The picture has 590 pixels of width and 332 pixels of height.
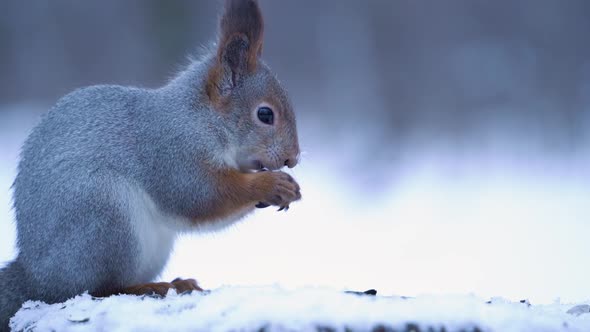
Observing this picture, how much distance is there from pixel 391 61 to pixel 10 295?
3083mm

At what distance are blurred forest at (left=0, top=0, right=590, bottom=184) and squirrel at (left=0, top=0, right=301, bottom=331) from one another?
2.33m

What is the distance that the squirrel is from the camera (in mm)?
1429

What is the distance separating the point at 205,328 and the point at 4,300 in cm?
52

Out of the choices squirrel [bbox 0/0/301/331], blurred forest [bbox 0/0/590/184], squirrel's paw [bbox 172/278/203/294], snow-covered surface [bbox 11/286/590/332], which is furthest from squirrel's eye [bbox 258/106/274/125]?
blurred forest [bbox 0/0/590/184]

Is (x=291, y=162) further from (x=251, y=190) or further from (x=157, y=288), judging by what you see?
(x=157, y=288)

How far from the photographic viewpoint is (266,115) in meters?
1.66

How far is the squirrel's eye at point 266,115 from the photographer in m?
1.66

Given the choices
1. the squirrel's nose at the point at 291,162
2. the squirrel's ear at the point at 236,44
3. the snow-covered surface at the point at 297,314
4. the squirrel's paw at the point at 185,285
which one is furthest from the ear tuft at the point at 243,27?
the snow-covered surface at the point at 297,314

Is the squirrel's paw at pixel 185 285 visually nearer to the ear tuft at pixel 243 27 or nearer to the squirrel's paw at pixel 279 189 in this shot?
the squirrel's paw at pixel 279 189

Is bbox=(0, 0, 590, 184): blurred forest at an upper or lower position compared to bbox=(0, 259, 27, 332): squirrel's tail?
upper

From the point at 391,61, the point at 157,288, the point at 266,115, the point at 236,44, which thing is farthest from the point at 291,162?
the point at 391,61

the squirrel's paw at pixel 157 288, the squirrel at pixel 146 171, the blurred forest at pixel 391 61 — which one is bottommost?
the squirrel's paw at pixel 157 288

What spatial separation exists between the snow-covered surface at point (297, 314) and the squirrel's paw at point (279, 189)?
30 cm

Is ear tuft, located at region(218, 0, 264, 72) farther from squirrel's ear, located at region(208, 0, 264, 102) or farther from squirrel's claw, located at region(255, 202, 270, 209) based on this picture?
squirrel's claw, located at region(255, 202, 270, 209)
